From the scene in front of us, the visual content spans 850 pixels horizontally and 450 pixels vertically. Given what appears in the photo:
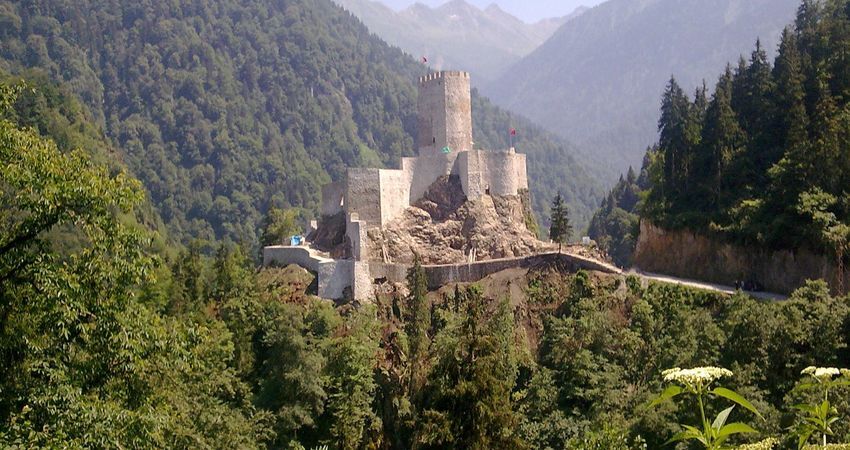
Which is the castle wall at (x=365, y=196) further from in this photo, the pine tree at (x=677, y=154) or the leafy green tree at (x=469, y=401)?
the pine tree at (x=677, y=154)

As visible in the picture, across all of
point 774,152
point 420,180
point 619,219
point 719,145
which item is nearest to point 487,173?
point 420,180

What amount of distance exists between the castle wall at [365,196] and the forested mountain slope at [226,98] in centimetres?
6886

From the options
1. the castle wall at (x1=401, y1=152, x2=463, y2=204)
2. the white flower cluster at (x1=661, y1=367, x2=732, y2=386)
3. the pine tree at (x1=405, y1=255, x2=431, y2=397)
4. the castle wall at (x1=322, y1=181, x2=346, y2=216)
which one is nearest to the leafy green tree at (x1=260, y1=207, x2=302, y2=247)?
the castle wall at (x1=322, y1=181, x2=346, y2=216)

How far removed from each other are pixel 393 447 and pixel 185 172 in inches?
4004

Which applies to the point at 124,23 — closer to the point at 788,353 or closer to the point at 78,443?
the point at 788,353

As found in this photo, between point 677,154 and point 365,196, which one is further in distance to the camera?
point 677,154

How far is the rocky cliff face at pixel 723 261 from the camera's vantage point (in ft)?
120

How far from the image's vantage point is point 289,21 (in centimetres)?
18388

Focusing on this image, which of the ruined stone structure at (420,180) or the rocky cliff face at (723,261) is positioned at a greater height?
the ruined stone structure at (420,180)

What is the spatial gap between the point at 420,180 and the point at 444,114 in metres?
4.44

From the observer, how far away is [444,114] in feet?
166

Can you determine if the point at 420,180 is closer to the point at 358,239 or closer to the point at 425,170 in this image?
the point at 425,170

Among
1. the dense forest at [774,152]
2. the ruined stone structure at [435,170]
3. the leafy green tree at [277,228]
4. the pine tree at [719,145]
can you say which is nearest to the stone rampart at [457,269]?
the ruined stone structure at [435,170]

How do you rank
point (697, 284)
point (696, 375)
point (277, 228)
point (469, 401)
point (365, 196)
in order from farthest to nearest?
point (277, 228), point (365, 196), point (697, 284), point (469, 401), point (696, 375)
